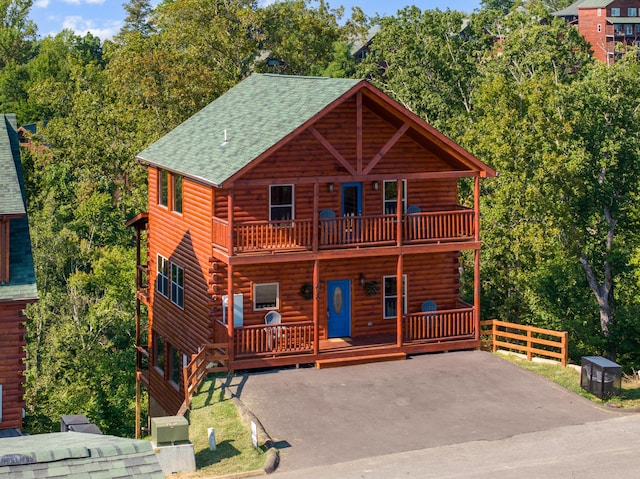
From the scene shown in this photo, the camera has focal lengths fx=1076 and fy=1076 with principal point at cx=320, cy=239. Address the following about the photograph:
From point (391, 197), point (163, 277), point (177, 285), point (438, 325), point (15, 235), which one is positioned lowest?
point (438, 325)

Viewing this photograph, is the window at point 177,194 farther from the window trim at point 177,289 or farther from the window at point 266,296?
the window at point 266,296

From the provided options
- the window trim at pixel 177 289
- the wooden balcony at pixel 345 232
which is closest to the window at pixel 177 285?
the window trim at pixel 177 289

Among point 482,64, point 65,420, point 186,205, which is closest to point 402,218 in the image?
point 186,205

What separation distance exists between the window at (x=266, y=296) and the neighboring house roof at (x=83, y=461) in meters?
15.7

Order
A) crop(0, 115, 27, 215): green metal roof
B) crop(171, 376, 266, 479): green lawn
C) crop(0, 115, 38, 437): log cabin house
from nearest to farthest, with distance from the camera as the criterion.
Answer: crop(171, 376, 266, 479): green lawn → crop(0, 115, 38, 437): log cabin house → crop(0, 115, 27, 215): green metal roof

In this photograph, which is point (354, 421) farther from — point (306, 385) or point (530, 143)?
point (530, 143)

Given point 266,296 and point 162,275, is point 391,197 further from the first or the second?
point 162,275

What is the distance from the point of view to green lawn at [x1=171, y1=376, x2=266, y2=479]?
77.2 feet

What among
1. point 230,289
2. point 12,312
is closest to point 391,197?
point 230,289

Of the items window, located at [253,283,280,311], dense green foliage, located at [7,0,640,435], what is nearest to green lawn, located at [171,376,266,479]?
window, located at [253,283,280,311]

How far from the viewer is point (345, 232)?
3216 cm

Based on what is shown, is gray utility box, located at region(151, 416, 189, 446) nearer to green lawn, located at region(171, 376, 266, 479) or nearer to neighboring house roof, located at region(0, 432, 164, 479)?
green lawn, located at region(171, 376, 266, 479)

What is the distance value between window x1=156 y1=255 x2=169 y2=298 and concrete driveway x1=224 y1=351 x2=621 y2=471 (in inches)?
316

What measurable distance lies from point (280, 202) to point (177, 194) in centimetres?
482
